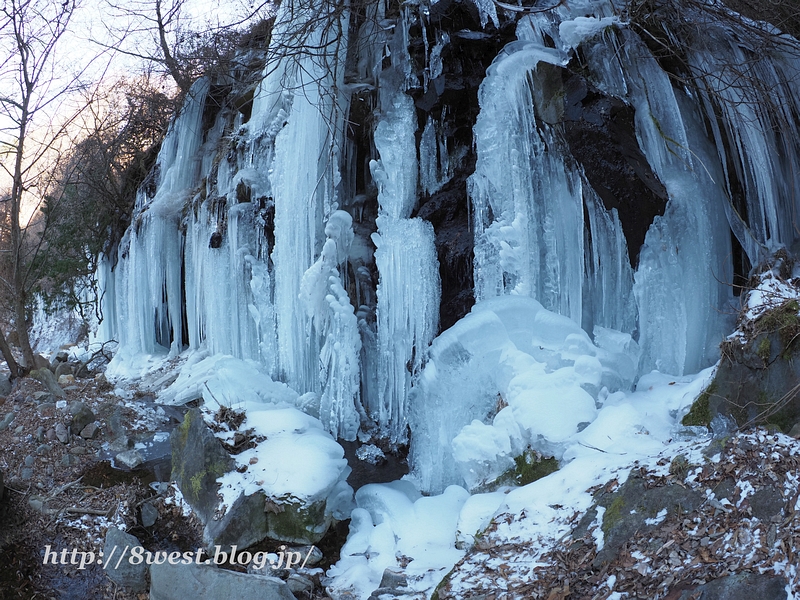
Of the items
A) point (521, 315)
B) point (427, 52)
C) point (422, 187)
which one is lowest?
point (521, 315)

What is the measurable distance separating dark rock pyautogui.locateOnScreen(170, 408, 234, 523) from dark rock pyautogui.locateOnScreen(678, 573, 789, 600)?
11.2 feet

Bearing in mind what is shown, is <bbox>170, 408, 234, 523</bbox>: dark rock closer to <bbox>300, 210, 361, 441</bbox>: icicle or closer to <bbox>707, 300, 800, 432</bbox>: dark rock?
<bbox>300, 210, 361, 441</bbox>: icicle

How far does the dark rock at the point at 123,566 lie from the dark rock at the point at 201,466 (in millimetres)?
557

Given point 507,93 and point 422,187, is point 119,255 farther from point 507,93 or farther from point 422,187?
point 507,93

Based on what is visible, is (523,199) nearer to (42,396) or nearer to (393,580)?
(393,580)

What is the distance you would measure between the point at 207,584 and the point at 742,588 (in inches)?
112

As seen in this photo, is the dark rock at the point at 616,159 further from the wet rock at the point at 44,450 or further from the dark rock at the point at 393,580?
the wet rock at the point at 44,450

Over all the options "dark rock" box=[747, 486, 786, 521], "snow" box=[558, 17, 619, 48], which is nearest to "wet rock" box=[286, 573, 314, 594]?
"dark rock" box=[747, 486, 786, 521]

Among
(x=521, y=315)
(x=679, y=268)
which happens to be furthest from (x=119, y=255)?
(x=679, y=268)

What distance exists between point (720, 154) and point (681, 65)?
0.92 meters

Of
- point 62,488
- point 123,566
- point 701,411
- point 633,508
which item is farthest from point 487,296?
point 62,488

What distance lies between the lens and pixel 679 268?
5.16m

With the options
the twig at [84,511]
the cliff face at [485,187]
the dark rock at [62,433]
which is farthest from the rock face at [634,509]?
the dark rock at [62,433]

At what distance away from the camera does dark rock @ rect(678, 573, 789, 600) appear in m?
2.23
